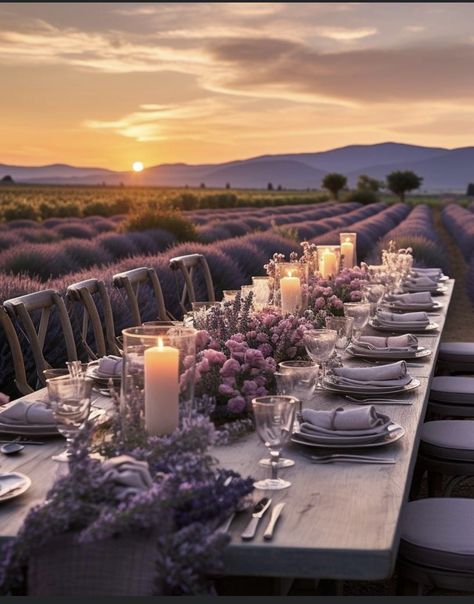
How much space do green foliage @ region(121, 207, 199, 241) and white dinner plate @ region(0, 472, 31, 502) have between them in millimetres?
14465

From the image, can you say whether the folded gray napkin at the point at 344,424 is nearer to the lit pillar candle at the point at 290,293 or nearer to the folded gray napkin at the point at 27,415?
the folded gray napkin at the point at 27,415

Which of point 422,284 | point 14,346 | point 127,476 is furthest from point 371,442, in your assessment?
point 422,284

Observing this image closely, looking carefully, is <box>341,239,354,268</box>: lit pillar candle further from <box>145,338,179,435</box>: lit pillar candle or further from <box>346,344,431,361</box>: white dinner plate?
<box>145,338,179,435</box>: lit pillar candle

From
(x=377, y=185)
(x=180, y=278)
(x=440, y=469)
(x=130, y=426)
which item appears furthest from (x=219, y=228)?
(x=377, y=185)

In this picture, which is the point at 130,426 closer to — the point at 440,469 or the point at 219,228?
the point at 440,469

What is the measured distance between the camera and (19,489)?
2209 millimetres

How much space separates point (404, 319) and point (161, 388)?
2.77m

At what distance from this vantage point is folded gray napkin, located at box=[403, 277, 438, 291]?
6832 millimetres

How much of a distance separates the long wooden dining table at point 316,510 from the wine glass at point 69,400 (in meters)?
0.13

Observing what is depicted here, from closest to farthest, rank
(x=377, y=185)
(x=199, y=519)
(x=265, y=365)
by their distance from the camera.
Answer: (x=199, y=519) < (x=265, y=365) < (x=377, y=185)

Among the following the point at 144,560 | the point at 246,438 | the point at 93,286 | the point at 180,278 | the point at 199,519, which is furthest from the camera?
the point at 180,278

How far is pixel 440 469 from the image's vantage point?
374 centimetres

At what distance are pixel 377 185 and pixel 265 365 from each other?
102 meters

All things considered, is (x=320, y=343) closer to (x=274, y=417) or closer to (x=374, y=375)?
(x=374, y=375)
